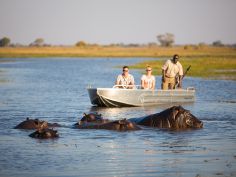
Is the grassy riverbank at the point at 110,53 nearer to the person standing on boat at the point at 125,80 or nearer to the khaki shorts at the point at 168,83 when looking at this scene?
the khaki shorts at the point at 168,83

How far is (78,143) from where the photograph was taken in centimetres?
1219

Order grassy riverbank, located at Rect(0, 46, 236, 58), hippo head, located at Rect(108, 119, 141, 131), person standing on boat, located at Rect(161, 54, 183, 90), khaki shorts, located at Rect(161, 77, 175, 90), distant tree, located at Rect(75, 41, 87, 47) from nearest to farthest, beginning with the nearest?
1. hippo head, located at Rect(108, 119, 141, 131)
2. person standing on boat, located at Rect(161, 54, 183, 90)
3. khaki shorts, located at Rect(161, 77, 175, 90)
4. grassy riverbank, located at Rect(0, 46, 236, 58)
5. distant tree, located at Rect(75, 41, 87, 47)

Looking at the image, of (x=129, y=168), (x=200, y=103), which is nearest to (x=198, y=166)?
(x=129, y=168)

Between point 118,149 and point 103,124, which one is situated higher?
point 103,124

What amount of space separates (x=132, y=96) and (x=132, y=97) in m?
0.03

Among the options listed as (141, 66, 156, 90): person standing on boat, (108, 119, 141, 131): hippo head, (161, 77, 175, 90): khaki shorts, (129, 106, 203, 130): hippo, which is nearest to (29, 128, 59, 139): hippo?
(108, 119, 141, 131): hippo head

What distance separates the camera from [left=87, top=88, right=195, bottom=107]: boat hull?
1836 centimetres

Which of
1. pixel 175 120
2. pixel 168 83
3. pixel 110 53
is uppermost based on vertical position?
pixel 168 83

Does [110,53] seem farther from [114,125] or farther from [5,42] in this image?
[114,125]

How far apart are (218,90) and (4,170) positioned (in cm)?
1692

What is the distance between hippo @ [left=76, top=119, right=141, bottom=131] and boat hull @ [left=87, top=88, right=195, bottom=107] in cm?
428

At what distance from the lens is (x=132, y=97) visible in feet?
61.1

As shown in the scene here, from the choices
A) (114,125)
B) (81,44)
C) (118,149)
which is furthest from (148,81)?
(81,44)

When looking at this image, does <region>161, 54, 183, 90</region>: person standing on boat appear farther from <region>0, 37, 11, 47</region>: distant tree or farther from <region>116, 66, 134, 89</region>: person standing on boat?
<region>0, 37, 11, 47</region>: distant tree
